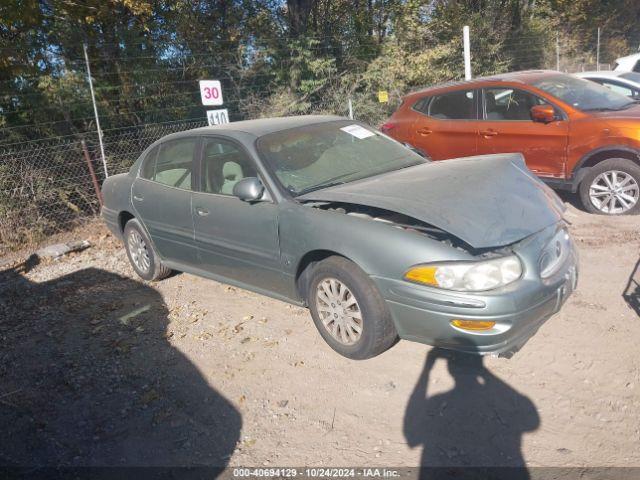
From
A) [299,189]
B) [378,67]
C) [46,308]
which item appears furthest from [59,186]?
[378,67]

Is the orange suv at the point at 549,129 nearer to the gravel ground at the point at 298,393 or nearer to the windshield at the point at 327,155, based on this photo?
the gravel ground at the point at 298,393

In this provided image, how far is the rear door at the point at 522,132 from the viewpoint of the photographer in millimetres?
6586

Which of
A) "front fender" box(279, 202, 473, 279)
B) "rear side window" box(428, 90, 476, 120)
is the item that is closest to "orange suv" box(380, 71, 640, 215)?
"rear side window" box(428, 90, 476, 120)

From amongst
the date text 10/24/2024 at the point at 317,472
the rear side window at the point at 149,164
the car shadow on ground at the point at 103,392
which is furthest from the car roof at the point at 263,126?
the date text 10/24/2024 at the point at 317,472

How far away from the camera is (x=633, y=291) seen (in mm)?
4477

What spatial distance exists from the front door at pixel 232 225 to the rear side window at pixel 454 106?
3.91 meters

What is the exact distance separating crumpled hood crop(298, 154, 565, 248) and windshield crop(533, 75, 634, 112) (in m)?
2.92

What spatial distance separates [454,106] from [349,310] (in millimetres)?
4692

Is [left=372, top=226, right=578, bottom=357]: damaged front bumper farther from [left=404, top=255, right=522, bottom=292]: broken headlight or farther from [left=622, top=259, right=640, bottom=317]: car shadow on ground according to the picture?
[left=622, top=259, right=640, bottom=317]: car shadow on ground

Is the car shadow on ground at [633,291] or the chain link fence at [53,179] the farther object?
the chain link fence at [53,179]

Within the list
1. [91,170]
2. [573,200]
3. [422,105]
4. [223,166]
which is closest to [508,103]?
[422,105]

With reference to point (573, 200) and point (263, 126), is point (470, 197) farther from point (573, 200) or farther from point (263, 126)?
point (573, 200)

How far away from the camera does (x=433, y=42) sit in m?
15.8

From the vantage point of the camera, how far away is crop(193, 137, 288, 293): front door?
4184 mm
